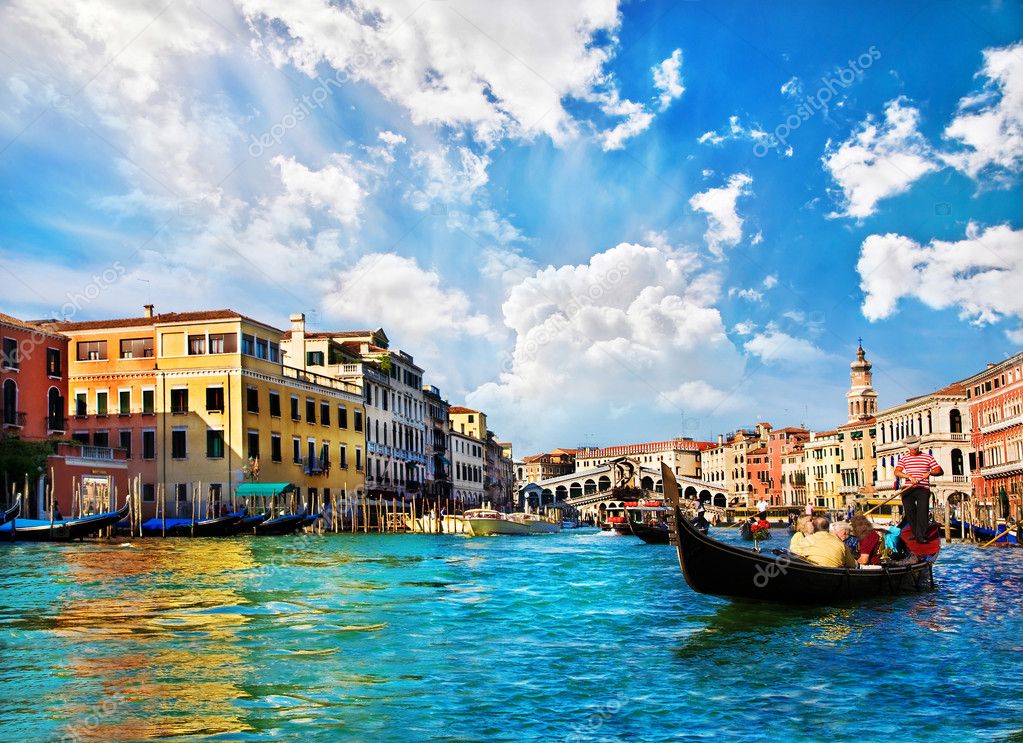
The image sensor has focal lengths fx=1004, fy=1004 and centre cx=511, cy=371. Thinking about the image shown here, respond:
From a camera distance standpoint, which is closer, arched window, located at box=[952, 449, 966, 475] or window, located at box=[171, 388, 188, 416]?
window, located at box=[171, 388, 188, 416]

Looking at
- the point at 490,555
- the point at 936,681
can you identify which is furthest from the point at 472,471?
the point at 936,681

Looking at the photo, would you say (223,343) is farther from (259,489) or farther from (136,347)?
(259,489)

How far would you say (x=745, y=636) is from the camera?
28.2ft

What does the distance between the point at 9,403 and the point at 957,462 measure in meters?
41.9

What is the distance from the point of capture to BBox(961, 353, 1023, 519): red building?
1535 inches

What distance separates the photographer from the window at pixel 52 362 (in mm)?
26953

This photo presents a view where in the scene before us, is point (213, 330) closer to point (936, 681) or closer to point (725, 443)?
point (936, 681)

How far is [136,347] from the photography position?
29.6 m

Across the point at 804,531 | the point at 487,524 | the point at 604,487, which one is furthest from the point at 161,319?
the point at 604,487

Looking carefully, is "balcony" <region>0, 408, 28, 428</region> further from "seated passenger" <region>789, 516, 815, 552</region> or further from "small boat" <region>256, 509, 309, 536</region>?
"seated passenger" <region>789, 516, 815, 552</region>

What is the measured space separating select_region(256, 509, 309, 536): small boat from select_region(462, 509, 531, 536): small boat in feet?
31.4

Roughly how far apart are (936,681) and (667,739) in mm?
2528

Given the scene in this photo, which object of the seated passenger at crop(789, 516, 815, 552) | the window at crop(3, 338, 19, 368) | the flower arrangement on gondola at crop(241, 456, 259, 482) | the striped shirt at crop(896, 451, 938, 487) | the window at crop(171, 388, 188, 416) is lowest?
the seated passenger at crop(789, 516, 815, 552)

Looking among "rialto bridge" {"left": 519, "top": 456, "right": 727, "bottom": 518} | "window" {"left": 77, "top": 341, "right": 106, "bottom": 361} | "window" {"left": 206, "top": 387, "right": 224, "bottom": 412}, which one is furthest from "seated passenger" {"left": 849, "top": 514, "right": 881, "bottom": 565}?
"rialto bridge" {"left": 519, "top": 456, "right": 727, "bottom": 518}
